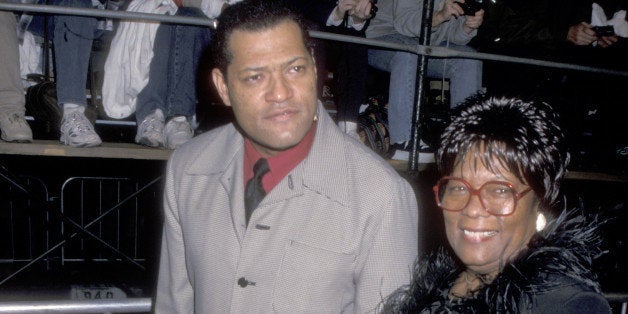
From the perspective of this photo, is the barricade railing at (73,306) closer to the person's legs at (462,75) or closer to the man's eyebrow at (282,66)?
the man's eyebrow at (282,66)

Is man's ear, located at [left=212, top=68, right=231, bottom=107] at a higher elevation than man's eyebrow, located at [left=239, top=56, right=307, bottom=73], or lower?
lower

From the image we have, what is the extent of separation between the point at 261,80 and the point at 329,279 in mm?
847

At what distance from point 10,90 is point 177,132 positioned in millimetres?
1082

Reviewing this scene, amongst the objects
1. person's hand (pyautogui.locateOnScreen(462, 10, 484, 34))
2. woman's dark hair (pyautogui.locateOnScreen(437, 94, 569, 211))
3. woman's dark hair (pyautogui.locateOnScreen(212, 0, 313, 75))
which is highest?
person's hand (pyautogui.locateOnScreen(462, 10, 484, 34))

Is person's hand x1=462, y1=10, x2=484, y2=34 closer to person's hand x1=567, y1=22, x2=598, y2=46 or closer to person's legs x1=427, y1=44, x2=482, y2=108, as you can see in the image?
person's legs x1=427, y1=44, x2=482, y2=108

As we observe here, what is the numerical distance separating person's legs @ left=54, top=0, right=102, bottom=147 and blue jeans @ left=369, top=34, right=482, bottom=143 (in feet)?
7.11

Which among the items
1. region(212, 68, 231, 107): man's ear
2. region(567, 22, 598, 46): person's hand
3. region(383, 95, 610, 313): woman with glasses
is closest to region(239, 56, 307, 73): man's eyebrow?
region(212, 68, 231, 107): man's ear

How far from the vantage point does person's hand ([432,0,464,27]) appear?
158 inches

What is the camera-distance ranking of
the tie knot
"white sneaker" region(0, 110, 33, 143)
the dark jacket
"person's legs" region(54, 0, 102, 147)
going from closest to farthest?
the dark jacket < the tie knot < "white sneaker" region(0, 110, 33, 143) < "person's legs" region(54, 0, 102, 147)

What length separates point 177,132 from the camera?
12.1 feet

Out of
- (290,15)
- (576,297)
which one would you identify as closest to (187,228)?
(290,15)

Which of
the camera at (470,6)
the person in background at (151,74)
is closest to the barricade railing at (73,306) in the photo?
the person in background at (151,74)

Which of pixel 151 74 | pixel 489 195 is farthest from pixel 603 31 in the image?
pixel 151 74

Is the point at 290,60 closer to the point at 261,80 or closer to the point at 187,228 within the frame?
the point at 261,80
